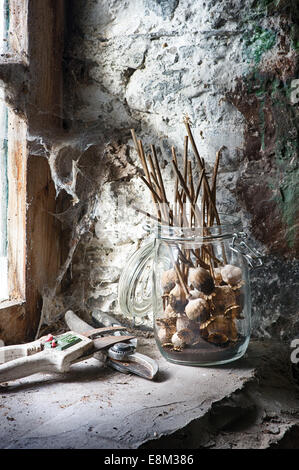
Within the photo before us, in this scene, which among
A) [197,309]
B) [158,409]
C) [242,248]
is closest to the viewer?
[158,409]

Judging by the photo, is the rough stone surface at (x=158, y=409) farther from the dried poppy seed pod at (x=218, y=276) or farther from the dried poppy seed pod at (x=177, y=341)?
the dried poppy seed pod at (x=218, y=276)

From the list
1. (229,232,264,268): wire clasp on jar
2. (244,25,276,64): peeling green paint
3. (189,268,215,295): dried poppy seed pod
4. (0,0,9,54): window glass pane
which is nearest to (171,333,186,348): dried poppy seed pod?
(189,268,215,295): dried poppy seed pod

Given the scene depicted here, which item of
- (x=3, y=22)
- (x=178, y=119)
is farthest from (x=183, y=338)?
(x=3, y=22)

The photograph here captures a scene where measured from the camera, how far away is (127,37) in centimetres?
128

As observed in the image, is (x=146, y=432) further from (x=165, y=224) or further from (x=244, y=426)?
(x=165, y=224)

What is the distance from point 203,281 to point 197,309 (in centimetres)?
6

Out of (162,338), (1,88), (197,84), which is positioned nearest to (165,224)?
(162,338)

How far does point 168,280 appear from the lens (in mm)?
1078

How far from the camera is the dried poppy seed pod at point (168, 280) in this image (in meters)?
1.07

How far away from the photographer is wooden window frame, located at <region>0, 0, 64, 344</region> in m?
1.22

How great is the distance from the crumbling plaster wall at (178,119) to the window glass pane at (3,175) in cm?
13

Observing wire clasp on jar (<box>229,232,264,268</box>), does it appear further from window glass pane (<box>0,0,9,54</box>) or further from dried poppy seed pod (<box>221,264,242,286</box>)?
window glass pane (<box>0,0,9,54</box>)

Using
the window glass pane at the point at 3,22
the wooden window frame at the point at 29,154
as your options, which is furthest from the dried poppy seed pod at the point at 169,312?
the window glass pane at the point at 3,22

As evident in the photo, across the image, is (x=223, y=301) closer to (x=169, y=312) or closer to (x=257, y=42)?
(x=169, y=312)
